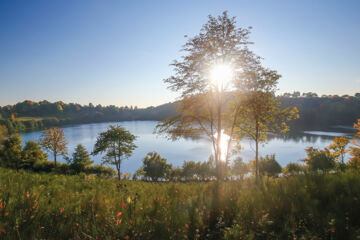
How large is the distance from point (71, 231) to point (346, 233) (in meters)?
2.68

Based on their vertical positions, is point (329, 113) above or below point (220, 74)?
below

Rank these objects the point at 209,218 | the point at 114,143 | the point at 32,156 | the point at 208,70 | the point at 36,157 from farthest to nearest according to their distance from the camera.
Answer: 1. the point at 36,157
2. the point at 32,156
3. the point at 114,143
4. the point at 208,70
5. the point at 209,218

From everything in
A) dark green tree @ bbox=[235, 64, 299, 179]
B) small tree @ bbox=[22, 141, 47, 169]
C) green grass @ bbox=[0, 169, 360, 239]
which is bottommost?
small tree @ bbox=[22, 141, 47, 169]

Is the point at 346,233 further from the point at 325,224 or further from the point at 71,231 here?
the point at 71,231

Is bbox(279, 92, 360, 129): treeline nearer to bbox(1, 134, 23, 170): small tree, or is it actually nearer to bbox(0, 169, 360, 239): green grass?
bbox(1, 134, 23, 170): small tree

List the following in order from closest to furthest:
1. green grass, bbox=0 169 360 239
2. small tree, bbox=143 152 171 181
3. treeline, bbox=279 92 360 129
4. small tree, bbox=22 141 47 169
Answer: green grass, bbox=0 169 360 239 < small tree, bbox=22 141 47 169 < small tree, bbox=143 152 171 181 < treeline, bbox=279 92 360 129

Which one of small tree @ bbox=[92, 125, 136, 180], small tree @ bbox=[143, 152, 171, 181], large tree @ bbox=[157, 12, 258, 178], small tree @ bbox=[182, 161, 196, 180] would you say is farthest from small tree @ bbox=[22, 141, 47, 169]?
large tree @ bbox=[157, 12, 258, 178]

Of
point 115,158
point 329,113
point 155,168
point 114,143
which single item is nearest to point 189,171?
point 155,168

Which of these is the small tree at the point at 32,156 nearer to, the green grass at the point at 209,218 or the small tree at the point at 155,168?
the small tree at the point at 155,168

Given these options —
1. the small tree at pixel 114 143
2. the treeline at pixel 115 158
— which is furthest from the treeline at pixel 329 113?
the small tree at pixel 114 143

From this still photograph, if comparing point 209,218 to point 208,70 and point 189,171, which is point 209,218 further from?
point 189,171

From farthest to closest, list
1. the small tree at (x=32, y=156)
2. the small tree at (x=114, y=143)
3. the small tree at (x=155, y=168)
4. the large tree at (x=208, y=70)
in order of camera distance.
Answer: the small tree at (x=155, y=168)
the small tree at (x=32, y=156)
the small tree at (x=114, y=143)
the large tree at (x=208, y=70)

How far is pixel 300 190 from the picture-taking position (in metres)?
2.55

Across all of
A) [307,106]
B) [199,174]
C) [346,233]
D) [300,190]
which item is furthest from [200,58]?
[307,106]
